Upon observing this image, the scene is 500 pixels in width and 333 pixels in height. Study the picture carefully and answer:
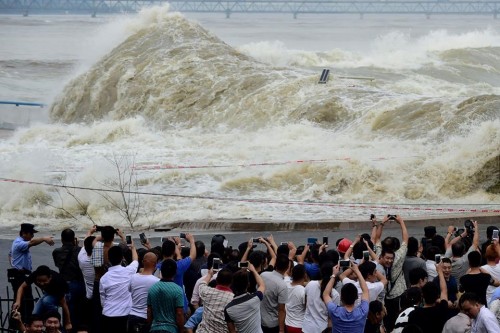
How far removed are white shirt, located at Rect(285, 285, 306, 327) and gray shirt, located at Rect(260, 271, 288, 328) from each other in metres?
0.14

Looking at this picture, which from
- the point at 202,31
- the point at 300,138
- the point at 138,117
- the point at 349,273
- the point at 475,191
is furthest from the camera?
the point at 202,31

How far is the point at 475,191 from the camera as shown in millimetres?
22625

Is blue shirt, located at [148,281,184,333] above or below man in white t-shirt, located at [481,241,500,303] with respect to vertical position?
below

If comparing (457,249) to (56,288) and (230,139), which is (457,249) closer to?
(56,288)

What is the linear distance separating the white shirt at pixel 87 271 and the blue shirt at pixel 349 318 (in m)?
2.90

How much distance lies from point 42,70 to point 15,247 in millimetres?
59050

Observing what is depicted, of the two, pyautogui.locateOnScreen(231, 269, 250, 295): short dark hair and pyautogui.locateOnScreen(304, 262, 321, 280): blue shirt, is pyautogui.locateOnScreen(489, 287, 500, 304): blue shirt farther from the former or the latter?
pyautogui.locateOnScreen(231, 269, 250, 295): short dark hair

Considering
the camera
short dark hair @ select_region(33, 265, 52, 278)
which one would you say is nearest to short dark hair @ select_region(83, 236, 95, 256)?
short dark hair @ select_region(33, 265, 52, 278)

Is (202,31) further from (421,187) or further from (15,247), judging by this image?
(15,247)

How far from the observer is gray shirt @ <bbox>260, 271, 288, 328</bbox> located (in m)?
9.44

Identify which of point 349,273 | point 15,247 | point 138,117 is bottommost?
point 138,117

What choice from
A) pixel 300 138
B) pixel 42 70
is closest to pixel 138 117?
pixel 300 138

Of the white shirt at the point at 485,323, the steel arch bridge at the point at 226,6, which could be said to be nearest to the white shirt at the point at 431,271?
the white shirt at the point at 485,323

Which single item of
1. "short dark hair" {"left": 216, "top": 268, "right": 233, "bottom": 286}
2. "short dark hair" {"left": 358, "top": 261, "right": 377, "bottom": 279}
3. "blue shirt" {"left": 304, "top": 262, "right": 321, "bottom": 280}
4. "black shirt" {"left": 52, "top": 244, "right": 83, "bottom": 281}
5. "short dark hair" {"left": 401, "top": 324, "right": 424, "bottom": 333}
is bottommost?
"black shirt" {"left": 52, "top": 244, "right": 83, "bottom": 281}
